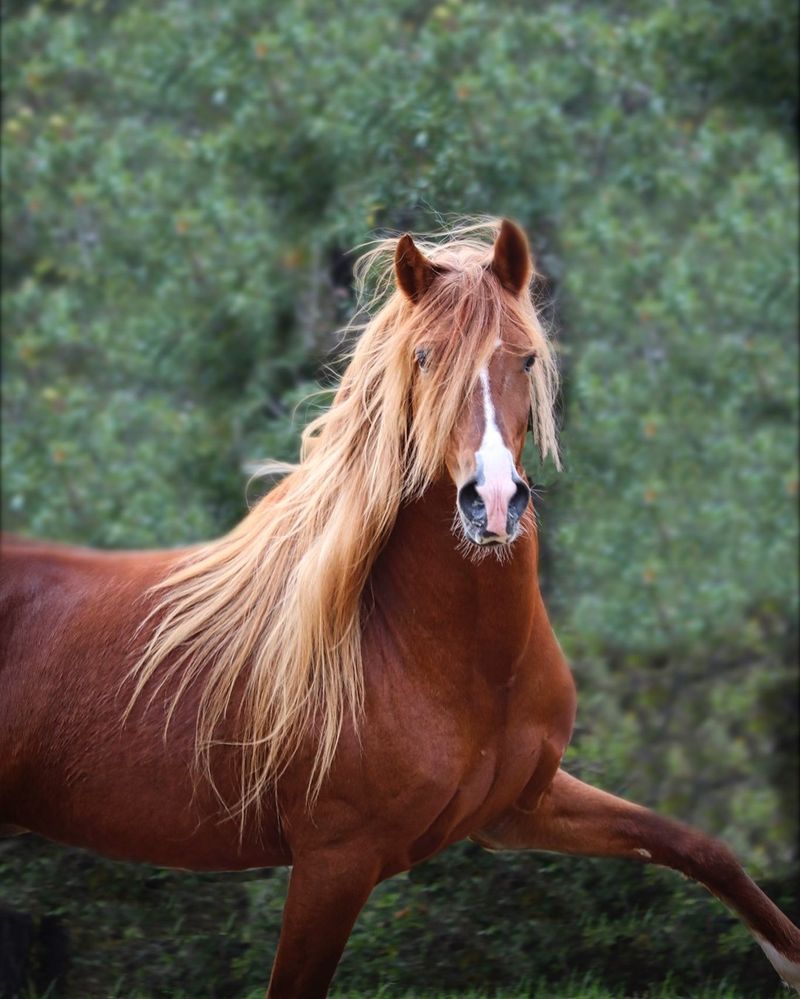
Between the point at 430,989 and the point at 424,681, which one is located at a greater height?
the point at 424,681

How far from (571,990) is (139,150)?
804 cm

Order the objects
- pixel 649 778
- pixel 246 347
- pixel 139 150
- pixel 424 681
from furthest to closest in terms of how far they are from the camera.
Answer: pixel 139 150 → pixel 246 347 → pixel 649 778 → pixel 424 681

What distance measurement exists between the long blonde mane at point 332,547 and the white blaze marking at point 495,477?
0.53 ft

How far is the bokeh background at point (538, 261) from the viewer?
6734mm

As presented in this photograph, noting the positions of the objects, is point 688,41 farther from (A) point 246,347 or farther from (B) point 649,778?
(B) point 649,778

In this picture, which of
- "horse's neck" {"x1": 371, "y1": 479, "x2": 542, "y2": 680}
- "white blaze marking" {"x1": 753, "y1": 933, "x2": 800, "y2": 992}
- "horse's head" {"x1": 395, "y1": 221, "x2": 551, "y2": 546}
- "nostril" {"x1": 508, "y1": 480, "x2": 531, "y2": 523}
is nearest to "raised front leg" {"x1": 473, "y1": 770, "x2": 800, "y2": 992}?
"white blaze marking" {"x1": 753, "y1": 933, "x2": 800, "y2": 992}

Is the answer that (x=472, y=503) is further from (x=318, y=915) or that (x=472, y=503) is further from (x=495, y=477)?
(x=318, y=915)

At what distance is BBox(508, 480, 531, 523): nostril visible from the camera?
272 centimetres

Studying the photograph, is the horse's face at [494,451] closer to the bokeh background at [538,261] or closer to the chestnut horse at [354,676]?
the chestnut horse at [354,676]

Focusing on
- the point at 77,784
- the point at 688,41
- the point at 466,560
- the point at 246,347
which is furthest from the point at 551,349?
the point at 688,41

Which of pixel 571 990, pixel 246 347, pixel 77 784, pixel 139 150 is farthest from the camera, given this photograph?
pixel 139 150

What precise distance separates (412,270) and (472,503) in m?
0.69

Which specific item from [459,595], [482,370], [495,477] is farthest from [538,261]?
[495,477]

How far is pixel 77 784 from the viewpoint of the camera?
340 centimetres
